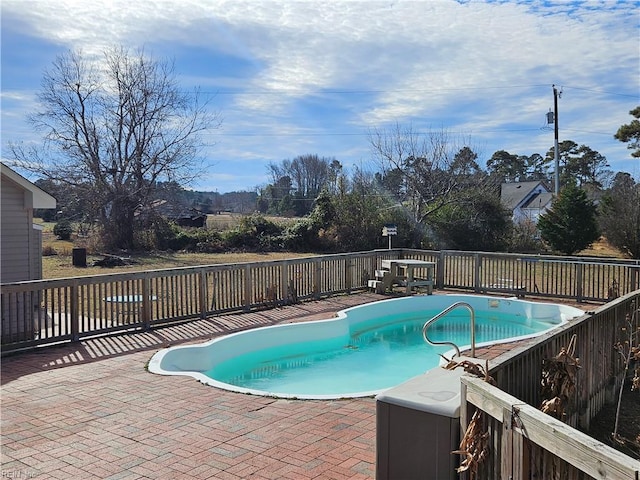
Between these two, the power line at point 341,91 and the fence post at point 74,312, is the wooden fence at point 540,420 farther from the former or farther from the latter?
the power line at point 341,91

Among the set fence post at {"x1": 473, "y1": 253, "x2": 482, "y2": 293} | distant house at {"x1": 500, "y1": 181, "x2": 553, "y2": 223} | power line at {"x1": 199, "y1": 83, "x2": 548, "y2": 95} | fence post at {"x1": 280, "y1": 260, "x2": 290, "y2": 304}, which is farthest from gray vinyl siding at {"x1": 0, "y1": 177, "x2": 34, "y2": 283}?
distant house at {"x1": 500, "y1": 181, "x2": 553, "y2": 223}

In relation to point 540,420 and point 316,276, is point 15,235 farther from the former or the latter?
point 540,420

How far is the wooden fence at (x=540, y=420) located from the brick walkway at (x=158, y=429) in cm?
114

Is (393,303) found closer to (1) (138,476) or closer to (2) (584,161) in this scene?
(1) (138,476)

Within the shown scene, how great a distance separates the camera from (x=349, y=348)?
9.17 metres

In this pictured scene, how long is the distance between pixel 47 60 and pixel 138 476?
24.2 m

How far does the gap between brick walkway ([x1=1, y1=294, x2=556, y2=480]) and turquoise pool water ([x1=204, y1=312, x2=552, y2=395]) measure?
6.05 ft

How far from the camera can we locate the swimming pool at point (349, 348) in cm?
717

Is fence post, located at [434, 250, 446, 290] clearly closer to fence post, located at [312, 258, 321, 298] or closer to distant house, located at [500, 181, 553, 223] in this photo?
fence post, located at [312, 258, 321, 298]

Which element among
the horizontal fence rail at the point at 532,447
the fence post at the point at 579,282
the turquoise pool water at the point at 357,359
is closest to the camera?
the horizontal fence rail at the point at 532,447

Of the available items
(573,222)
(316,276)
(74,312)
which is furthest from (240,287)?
(573,222)

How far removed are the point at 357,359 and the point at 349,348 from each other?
45 cm

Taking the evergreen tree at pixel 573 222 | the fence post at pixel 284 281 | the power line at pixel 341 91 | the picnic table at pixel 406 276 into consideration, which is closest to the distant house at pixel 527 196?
the power line at pixel 341 91

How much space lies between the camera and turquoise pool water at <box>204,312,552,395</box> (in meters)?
7.46
